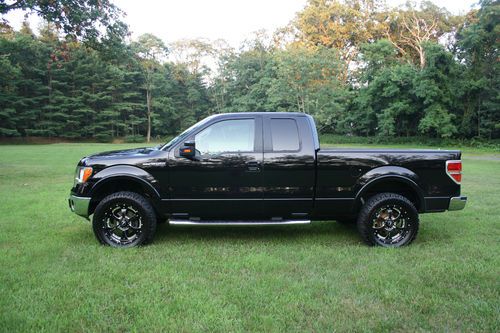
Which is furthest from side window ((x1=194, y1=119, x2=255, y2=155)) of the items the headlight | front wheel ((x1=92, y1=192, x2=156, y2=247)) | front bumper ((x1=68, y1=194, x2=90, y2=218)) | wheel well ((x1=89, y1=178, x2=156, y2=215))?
front bumper ((x1=68, y1=194, x2=90, y2=218))

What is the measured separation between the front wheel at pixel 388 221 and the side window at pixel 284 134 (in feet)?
4.25

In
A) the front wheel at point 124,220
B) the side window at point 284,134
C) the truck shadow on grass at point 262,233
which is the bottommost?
the truck shadow on grass at point 262,233

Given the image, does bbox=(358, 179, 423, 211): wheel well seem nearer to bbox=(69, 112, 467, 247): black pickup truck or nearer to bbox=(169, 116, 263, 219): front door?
bbox=(69, 112, 467, 247): black pickup truck

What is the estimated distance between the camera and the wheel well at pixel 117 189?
17.8 feet

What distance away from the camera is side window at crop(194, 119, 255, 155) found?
17.9ft

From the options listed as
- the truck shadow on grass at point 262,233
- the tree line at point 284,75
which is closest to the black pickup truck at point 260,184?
the truck shadow on grass at point 262,233

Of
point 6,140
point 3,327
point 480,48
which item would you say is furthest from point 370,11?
point 3,327

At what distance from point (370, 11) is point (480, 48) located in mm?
19927

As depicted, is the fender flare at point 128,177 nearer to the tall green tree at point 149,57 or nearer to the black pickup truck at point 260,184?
the black pickup truck at point 260,184

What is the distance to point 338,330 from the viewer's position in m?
3.16

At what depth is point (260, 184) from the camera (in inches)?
212

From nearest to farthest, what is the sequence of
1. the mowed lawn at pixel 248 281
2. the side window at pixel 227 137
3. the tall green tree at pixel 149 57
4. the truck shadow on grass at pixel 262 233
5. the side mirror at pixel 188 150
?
the mowed lawn at pixel 248 281 < the side mirror at pixel 188 150 < the side window at pixel 227 137 < the truck shadow on grass at pixel 262 233 < the tall green tree at pixel 149 57

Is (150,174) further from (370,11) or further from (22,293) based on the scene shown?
(370,11)

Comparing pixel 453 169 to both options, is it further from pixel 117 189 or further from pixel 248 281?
pixel 117 189
